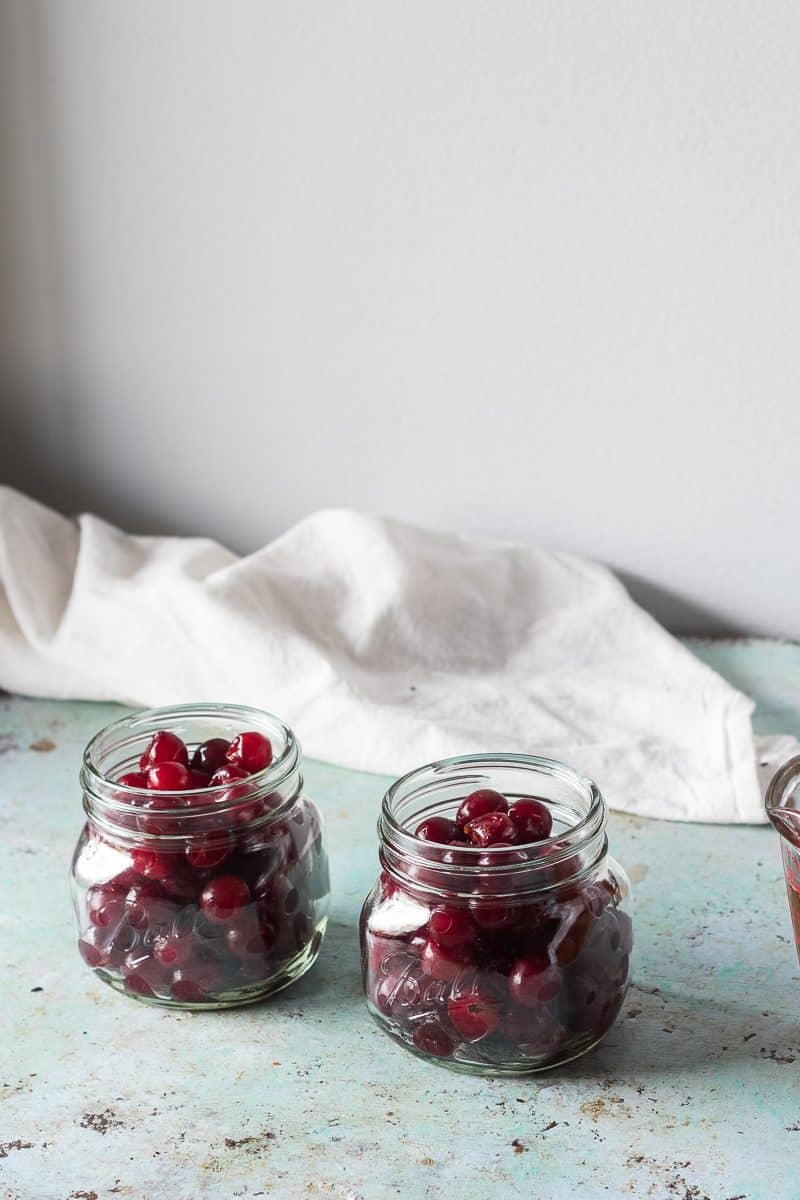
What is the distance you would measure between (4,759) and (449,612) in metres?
0.44

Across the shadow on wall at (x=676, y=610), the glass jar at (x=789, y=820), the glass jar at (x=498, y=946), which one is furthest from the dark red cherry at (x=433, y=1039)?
the shadow on wall at (x=676, y=610)

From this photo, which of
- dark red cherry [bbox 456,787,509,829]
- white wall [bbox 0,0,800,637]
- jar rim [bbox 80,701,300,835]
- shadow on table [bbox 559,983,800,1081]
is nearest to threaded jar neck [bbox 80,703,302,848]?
jar rim [bbox 80,701,300,835]

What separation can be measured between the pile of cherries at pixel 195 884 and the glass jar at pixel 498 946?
59 mm

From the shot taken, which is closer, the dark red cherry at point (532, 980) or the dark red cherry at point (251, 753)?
the dark red cherry at point (532, 980)

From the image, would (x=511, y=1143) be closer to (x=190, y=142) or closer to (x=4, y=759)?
(x=4, y=759)

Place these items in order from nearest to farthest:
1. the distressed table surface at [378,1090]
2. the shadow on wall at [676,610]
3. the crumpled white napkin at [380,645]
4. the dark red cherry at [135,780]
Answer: the distressed table surface at [378,1090] → the dark red cherry at [135,780] → the crumpled white napkin at [380,645] → the shadow on wall at [676,610]

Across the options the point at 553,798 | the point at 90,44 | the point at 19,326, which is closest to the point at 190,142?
the point at 90,44

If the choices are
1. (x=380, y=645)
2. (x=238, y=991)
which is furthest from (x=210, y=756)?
(x=380, y=645)

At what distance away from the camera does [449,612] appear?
1225mm

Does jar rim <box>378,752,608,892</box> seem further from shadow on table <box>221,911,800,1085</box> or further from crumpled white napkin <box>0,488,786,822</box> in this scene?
crumpled white napkin <box>0,488,786,822</box>

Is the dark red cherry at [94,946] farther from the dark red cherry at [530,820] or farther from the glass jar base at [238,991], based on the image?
the dark red cherry at [530,820]

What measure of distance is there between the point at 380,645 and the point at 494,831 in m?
0.55

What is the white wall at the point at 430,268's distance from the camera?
1.15 m

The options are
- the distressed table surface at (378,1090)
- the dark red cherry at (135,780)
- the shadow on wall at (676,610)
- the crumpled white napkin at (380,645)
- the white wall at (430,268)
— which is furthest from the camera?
the shadow on wall at (676,610)
